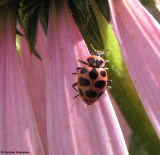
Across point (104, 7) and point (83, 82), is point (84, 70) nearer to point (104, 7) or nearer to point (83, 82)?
point (83, 82)

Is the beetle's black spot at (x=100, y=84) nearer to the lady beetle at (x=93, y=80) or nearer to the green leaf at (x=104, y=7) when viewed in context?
the lady beetle at (x=93, y=80)

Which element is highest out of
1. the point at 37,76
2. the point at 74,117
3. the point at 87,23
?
the point at 87,23

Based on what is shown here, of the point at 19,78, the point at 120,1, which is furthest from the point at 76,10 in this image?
the point at 19,78

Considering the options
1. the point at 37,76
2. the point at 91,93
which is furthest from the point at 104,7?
the point at 37,76

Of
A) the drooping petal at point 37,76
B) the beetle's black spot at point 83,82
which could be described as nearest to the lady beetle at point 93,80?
the beetle's black spot at point 83,82

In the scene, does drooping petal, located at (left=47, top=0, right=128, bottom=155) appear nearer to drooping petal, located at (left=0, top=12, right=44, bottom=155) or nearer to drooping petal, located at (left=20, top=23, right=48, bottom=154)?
drooping petal, located at (left=0, top=12, right=44, bottom=155)
